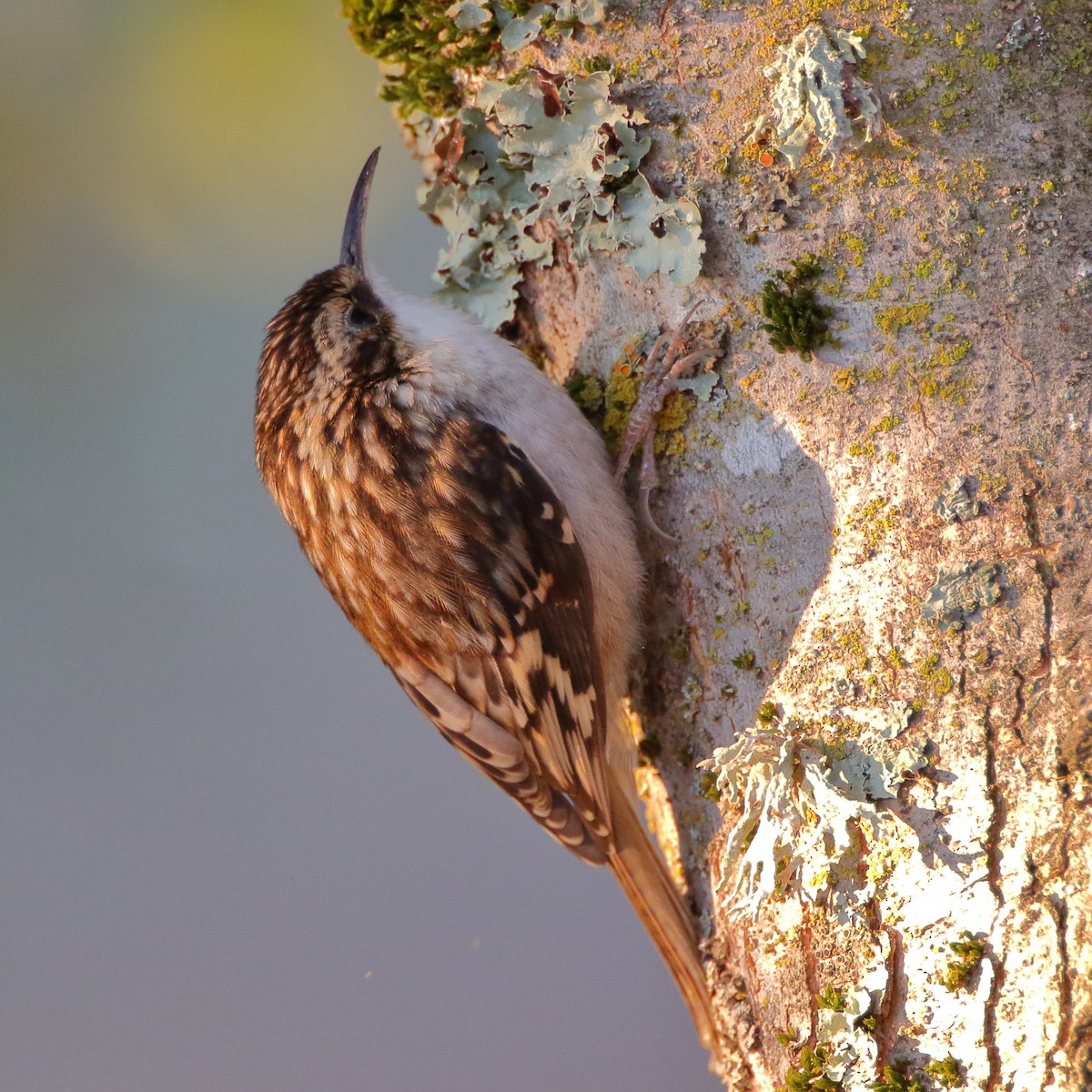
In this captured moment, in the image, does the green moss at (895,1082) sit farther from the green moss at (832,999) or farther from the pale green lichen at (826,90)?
the pale green lichen at (826,90)

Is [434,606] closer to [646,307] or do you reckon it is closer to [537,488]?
[537,488]

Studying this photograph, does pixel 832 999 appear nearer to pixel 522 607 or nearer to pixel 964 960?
pixel 964 960

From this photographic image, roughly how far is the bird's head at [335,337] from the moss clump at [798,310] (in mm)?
615

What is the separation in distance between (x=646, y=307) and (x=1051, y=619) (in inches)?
25.6

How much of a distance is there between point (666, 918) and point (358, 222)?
46.4 inches

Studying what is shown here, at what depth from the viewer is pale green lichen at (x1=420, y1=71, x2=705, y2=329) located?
140 centimetres

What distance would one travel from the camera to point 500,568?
152cm

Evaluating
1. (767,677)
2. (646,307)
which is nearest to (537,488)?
(646,307)

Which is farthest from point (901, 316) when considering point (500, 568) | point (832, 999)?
point (832, 999)

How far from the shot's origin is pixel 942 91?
4.10 ft

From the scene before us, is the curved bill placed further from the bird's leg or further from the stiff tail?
the stiff tail

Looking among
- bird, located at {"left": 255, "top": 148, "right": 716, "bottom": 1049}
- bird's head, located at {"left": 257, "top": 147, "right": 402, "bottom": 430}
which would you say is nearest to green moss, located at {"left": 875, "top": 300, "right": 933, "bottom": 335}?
bird, located at {"left": 255, "top": 148, "right": 716, "bottom": 1049}

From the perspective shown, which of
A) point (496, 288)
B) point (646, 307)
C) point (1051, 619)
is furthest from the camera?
point (496, 288)

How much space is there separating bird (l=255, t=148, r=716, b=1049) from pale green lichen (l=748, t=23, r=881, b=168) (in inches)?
19.7
